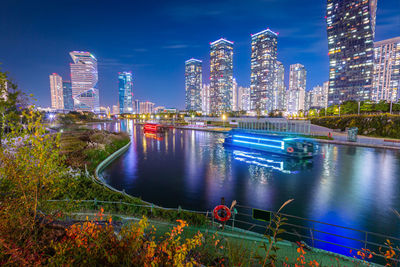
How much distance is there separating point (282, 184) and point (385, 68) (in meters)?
255

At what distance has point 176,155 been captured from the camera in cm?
2991

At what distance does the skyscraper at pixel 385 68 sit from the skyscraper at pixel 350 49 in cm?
6306

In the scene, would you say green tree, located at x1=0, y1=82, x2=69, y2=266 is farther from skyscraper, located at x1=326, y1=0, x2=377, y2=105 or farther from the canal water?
A: skyscraper, located at x1=326, y1=0, x2=377, y2=105

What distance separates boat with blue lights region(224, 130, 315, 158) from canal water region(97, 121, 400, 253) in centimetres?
144

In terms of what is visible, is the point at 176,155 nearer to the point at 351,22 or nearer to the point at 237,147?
the point at 237,147

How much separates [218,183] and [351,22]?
190760mm

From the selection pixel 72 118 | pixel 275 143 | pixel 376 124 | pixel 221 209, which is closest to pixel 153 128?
pixel 275 143

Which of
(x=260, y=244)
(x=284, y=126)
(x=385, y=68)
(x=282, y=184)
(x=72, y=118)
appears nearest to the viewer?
(x=260, y=244)

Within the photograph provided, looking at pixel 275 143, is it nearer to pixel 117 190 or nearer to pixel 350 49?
pixel 117 190

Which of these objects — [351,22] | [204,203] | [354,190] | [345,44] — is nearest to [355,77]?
[345,44]

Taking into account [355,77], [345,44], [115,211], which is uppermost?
[345,44]

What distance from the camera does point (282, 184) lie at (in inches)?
688

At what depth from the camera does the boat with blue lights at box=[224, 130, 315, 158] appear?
26891 millimetres

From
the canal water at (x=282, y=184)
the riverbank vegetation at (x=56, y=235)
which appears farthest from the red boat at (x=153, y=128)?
the riverbank vegetation at (x=56, y=235)
